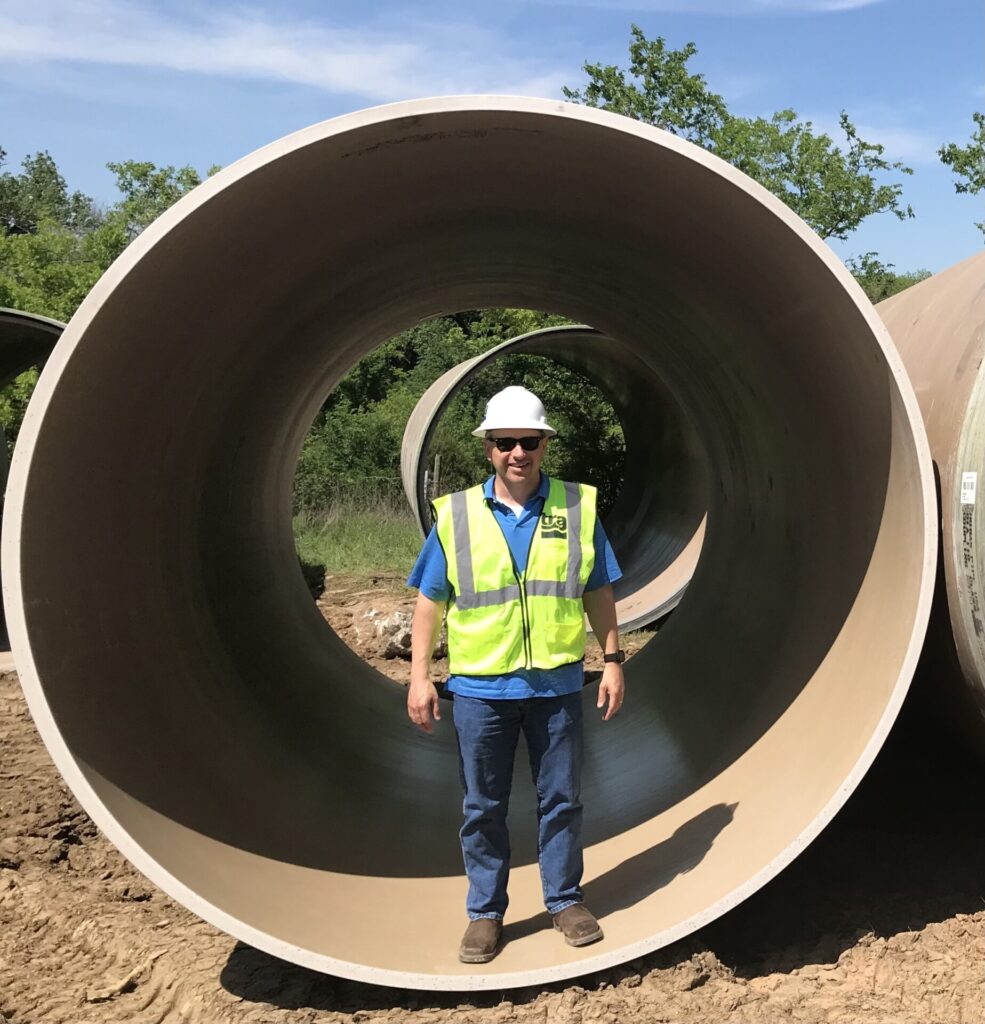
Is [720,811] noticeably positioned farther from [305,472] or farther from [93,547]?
[305,472]

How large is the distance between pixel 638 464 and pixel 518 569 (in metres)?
9.93

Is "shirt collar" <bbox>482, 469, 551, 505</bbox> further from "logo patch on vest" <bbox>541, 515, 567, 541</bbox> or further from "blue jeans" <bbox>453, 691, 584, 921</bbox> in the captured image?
"blue jeans" <bbox>453, 691, 584, 921</bbox>

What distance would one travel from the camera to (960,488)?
3527mm

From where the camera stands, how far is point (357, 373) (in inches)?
1056

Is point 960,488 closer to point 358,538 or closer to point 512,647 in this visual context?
point 512,647

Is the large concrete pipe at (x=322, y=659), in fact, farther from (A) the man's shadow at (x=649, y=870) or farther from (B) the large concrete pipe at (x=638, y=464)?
(B) the large concrete pipe at (x=638, y=464)

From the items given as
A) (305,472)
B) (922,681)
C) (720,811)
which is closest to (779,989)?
(720,811)

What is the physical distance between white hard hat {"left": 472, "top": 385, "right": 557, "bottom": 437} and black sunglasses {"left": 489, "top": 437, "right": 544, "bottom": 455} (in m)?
0.04

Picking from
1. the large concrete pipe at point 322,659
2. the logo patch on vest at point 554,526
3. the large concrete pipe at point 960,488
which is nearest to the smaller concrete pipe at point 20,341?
the large concrete pipe at point 322,659

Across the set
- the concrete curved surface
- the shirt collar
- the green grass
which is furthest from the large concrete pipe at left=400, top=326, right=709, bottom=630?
the shirt collar

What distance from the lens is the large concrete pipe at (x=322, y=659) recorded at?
122 inches

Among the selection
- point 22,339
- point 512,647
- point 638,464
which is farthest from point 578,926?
point 638,464

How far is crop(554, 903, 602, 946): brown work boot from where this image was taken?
3.30 meters

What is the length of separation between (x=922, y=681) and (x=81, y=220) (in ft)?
178
